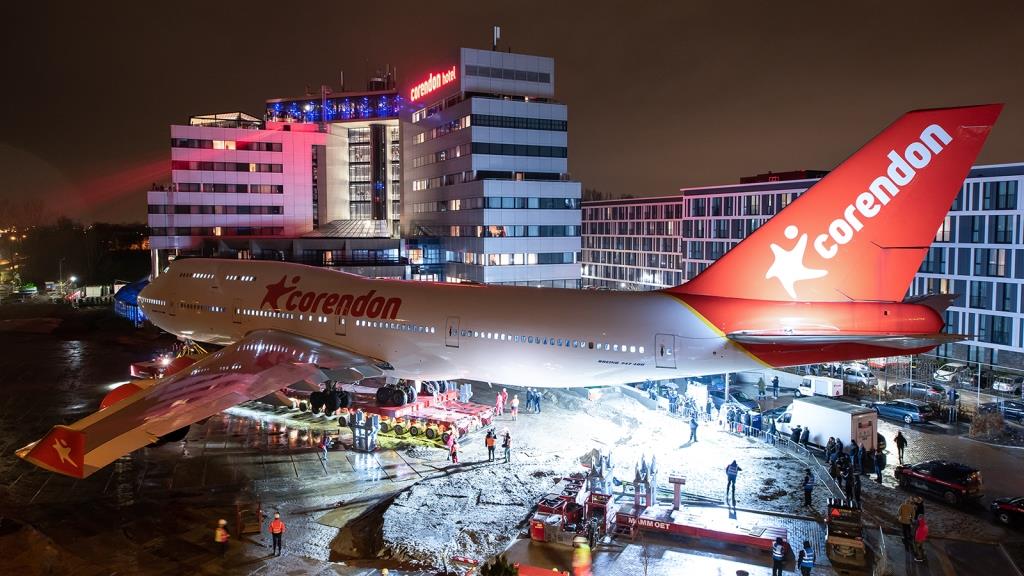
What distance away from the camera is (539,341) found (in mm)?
24703

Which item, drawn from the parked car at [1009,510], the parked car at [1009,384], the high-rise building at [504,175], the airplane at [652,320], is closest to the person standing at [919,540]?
the parked car at [1009,510]

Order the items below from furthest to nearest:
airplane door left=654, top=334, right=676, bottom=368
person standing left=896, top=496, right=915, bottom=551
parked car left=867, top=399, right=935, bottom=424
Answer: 1. parked car left=867, top=399, right=935, bottom=424
2. airplane door left=654, top=334, right=676, bottom=368
3. person standing left=896, top=496, right=915, bottom=551

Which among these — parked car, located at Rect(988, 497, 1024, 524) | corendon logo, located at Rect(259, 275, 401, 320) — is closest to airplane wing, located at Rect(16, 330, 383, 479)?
corendon logo, located at Rect(259, 275, 401, 320)

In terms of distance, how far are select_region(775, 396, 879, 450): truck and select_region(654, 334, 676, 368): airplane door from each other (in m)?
11.0

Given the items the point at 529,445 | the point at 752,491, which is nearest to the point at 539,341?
the point at 529,445

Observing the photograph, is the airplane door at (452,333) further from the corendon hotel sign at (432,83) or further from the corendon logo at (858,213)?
the corendon hotel sign at (432,83)

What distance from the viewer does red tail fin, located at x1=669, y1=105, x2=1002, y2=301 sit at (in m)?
18.4

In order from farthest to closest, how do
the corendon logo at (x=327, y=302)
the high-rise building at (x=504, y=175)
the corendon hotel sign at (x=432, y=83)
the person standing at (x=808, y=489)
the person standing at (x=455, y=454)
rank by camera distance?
the corendon hotel sign at (x=432, y=83), the high-rise building at (x=504, y=175), the corendon logo at (x=327, y=302), the person standing at (x=455, y=454), the person standing at (x=808, y=489)

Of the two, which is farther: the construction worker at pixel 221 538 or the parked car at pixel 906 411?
the parked car at pixel 906 411

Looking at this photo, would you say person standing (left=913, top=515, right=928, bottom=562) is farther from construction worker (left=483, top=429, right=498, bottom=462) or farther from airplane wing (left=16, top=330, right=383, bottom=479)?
airplane wing (left=16, top=330, right=383, bottom=479)

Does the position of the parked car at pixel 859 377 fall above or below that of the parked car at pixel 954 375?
above

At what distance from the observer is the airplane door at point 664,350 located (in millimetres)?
22359

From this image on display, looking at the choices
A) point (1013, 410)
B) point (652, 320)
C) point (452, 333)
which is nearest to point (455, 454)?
point (452, 333)

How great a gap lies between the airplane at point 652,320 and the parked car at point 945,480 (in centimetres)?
767
